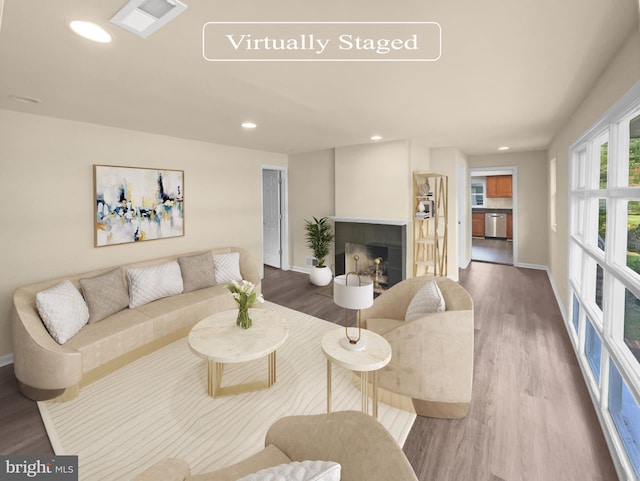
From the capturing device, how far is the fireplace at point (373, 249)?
4629 mm

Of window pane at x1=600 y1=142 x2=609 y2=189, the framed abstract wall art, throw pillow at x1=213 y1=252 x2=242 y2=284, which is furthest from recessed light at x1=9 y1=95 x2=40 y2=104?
window pane at x1=600 y1=142 x2=609 y2=189

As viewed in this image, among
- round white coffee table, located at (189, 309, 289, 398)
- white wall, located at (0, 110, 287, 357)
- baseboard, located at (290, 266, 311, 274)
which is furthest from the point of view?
baseboard, located at (290, 266, 311, 274)

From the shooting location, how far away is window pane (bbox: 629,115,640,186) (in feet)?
6.00

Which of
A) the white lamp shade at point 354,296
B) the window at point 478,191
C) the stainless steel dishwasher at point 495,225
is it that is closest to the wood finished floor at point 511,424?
the white lamp shade at point 354,296

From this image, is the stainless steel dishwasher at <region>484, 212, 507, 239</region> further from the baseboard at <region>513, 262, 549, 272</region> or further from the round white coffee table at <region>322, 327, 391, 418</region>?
the round white coffee table at <region>322, 327, 391, 418</region>

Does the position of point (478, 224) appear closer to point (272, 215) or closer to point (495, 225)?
point (495, 225)

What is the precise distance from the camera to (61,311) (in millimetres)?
2490

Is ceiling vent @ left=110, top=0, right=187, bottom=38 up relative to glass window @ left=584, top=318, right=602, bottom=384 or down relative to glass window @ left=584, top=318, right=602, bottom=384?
up

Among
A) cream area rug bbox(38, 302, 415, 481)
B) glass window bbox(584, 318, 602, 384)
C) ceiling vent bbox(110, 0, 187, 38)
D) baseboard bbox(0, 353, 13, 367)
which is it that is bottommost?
cream area rug bbox(38, 302, 415, 481)

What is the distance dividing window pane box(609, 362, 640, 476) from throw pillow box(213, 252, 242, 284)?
3776 millimetres

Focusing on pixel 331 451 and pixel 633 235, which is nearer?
pixel 331 451

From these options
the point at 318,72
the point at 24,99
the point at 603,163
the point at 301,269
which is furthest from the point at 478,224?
the point at 24,99

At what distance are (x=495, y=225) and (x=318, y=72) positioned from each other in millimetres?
9806

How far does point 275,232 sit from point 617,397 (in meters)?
5.31
